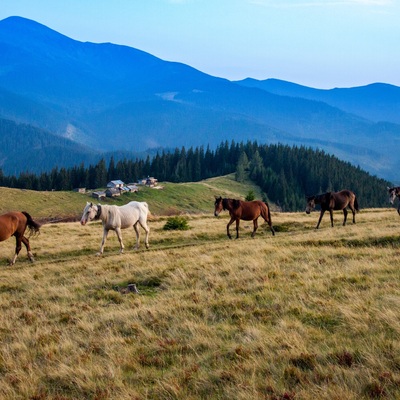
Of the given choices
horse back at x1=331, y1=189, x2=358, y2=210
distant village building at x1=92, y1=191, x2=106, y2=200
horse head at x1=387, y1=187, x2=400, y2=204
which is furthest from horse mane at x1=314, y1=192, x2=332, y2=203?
distant village building at x1=92, y1=191, x2=106, y2=200

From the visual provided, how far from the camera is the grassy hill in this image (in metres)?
116

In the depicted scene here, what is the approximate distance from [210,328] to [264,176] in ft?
564

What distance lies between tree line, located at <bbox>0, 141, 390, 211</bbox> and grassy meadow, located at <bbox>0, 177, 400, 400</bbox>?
145 m

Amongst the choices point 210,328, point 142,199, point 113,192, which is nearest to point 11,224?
point 210,328

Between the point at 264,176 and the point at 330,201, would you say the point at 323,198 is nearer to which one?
the point at 330,201

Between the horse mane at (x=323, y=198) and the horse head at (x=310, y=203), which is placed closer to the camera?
the horse head at (x=310, y=203)

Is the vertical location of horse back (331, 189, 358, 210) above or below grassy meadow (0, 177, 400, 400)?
above

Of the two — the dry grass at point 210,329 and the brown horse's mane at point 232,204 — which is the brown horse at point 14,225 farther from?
the brown horse's mane at point 232,204

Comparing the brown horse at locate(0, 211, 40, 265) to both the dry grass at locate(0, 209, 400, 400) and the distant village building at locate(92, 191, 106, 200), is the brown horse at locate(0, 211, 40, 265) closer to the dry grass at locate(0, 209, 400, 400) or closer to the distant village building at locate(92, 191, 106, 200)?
the dry grass at locate(0, 209, 400, 400)

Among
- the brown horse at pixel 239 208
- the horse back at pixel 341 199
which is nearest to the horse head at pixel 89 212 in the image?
the brown horse at pixel 239 208

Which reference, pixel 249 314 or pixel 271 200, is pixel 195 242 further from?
pixel 271 200

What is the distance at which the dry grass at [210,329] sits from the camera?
740 cm

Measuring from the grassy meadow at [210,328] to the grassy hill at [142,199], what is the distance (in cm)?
9308

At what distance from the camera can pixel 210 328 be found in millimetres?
10047
